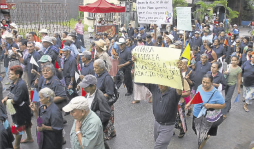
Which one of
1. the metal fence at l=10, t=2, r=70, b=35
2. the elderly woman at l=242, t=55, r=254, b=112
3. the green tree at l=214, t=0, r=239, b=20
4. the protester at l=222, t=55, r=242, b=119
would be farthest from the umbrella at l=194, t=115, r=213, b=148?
the green tree at l=214, t=0, r=239, b=20

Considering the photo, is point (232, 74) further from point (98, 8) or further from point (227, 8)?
point (227, 8)

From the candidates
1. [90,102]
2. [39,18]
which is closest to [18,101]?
[90,102]

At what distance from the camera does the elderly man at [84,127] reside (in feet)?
9.70

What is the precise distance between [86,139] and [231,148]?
11.6 ft

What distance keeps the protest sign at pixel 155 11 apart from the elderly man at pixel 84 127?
10.6 feet

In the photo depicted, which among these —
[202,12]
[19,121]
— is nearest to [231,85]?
[19,121]

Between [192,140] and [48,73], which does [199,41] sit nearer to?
[192,140]

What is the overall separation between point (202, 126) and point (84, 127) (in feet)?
8.33

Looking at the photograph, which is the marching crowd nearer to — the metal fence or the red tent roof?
the red tent roof

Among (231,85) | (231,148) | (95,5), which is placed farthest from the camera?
(95,5)

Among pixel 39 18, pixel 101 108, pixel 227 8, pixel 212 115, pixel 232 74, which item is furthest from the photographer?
pixel 227 8

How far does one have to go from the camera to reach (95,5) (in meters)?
12.2

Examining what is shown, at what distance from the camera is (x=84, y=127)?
9.95 ft

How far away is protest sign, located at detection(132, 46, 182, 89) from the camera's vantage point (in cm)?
326
